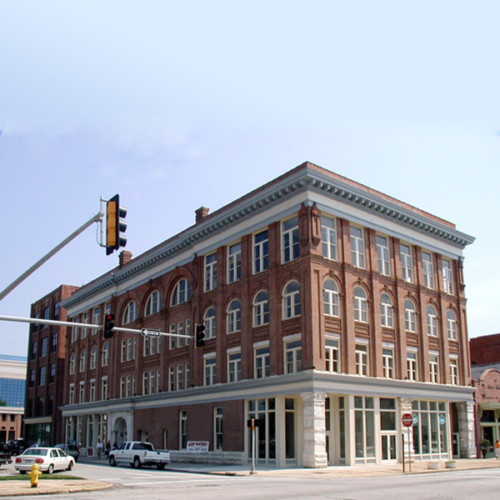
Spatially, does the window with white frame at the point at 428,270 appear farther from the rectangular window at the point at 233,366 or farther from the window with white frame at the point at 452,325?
the rectangular window at the point at 233,366

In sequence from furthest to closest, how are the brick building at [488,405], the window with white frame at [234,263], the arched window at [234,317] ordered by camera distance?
the brick building at [488,405] → the window with white frame at [234,263] → the arched window at [234,317]

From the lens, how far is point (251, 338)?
43.4 m

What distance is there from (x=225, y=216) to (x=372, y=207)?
35.1 feet

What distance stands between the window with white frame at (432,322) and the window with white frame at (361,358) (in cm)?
814

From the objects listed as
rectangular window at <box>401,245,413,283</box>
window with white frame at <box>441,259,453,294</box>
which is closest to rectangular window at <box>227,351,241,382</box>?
rectangular window at <box>401,245,413,283</box>

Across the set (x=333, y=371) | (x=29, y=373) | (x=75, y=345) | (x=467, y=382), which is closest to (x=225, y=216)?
(x=333, y=371)

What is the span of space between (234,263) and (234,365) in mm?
7389

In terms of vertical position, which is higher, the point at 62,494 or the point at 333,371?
the point at 333,371

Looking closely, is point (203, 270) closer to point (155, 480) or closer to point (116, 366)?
point (116, 366)

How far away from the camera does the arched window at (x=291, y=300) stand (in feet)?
132

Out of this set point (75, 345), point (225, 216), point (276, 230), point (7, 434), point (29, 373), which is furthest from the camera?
point (7, 434)

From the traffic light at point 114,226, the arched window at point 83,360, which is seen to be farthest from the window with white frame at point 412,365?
the arched window at point 83,360

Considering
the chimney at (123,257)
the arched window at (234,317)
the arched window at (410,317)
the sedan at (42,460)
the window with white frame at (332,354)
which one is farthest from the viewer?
the chimney at (123,257)

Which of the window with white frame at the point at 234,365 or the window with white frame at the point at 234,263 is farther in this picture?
the window with white frame at the point at 234,263
